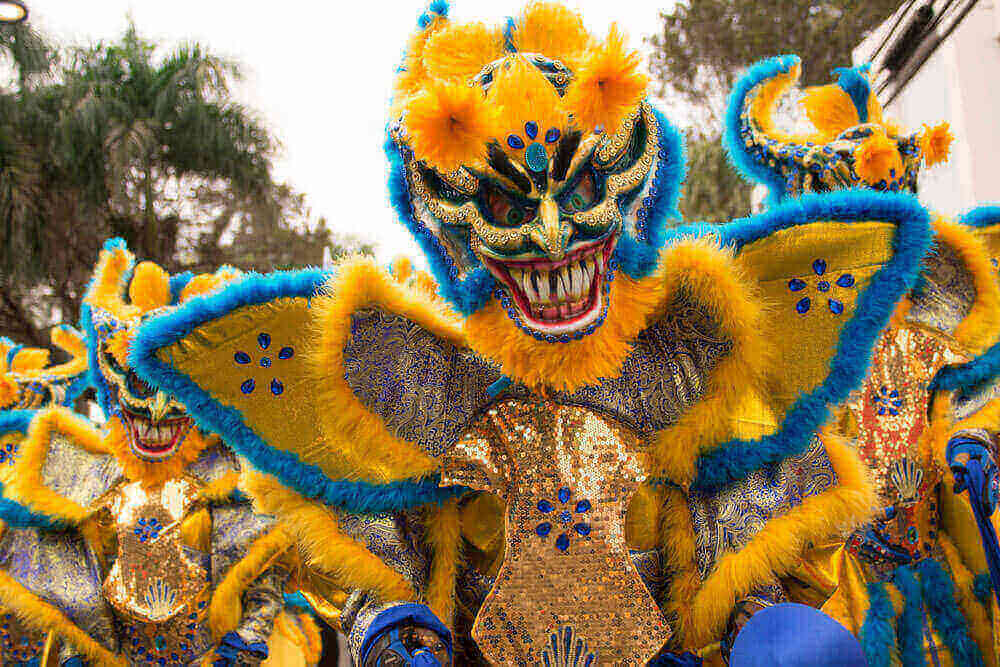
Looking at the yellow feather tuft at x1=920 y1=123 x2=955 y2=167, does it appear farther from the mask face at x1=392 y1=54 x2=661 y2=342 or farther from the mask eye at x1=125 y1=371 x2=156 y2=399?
the mask eye at x1=125 y1=371 x2=156 y2=399

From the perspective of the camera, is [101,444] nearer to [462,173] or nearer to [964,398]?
[462,173]

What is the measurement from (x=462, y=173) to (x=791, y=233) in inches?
29.4

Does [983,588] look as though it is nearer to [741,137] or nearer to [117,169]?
[741,137]

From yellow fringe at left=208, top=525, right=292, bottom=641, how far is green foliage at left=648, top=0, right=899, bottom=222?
35.8 feet

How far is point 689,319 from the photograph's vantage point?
194 centimetres

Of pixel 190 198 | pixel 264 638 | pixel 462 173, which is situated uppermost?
pixel 190 198

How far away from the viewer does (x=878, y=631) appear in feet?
10.7

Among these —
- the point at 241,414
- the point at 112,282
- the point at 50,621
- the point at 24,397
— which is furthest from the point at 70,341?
the point at 241,414

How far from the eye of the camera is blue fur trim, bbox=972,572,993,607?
335 cm

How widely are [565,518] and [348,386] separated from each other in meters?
0.55

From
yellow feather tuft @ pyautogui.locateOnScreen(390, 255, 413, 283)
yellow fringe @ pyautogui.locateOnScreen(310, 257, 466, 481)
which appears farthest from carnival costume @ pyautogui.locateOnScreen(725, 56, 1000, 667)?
yellow fringe @ pyautogui.locateOnScreen(310, 257, 466, 481)

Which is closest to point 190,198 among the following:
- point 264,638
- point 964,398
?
point 264,638

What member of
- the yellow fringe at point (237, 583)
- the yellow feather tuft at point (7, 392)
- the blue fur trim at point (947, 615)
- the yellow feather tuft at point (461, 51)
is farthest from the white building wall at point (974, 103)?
the yellow feather tuft at point (7, 392)

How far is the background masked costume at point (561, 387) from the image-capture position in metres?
1.77
